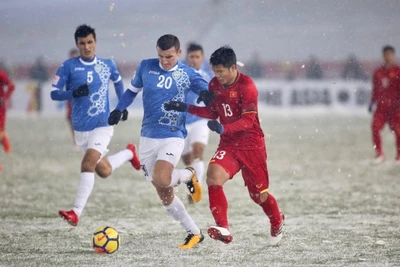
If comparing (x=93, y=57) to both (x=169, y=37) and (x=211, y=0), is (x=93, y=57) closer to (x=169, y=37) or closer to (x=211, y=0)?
(x=169, y=37)

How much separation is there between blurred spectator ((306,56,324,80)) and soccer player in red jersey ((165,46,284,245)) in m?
21.3

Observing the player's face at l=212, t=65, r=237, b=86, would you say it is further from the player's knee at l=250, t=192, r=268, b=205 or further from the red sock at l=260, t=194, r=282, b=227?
the red sock at l=260, t=194, r=282, b=227

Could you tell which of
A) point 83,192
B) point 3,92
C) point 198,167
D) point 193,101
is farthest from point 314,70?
point 83,192

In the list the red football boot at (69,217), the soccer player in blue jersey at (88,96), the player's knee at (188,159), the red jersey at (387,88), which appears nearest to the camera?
the red football boot at (69,217)

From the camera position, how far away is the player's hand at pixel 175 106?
686cm

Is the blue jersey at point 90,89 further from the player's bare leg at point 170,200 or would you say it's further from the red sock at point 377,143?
the red sock at point 377,143

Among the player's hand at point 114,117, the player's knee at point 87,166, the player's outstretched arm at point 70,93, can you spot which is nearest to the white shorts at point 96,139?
the player's knee at point 87,166

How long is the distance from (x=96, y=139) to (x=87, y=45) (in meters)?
1.03

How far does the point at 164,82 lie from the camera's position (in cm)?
720

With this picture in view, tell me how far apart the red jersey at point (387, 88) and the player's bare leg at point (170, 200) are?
7.54 m

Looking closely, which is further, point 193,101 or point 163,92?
point 193,101

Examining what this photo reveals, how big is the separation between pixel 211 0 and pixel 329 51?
5993mm

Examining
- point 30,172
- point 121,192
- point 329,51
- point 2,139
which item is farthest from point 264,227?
point 329,51

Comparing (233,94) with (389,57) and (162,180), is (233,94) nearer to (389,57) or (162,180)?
(162,180)
